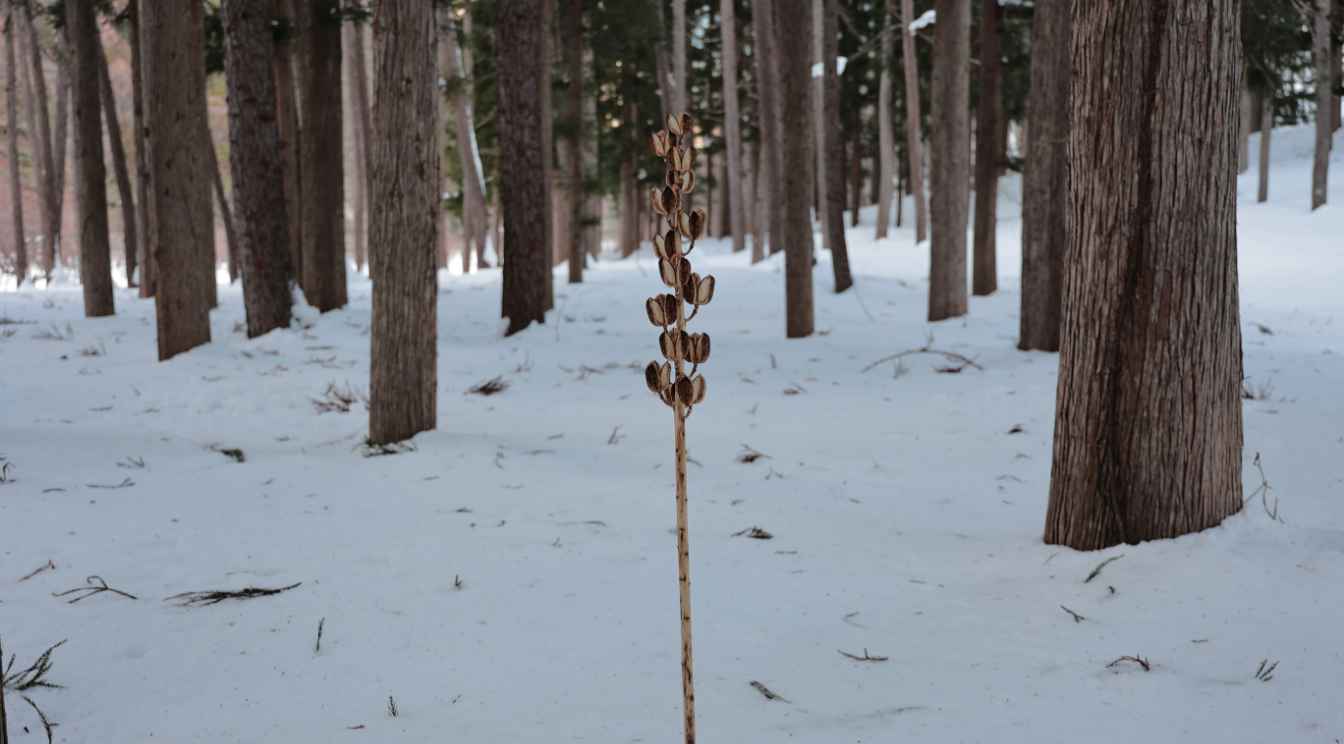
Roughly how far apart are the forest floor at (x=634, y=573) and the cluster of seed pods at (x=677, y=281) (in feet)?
3.51

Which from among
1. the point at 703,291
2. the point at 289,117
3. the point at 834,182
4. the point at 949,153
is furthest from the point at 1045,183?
the point at 289,117

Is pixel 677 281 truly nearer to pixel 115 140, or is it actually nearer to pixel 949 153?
pixel 949 153

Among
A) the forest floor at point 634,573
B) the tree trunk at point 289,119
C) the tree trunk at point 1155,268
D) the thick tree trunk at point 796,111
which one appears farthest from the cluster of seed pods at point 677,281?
the tree trunk at point 289,119

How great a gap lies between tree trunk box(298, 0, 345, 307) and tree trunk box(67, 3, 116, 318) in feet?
8.12

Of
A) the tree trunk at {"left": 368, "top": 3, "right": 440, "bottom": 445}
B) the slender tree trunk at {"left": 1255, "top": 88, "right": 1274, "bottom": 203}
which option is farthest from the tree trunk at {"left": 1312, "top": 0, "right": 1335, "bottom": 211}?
the tree trunk at {"left": 368, "top": 3, "right": 440, "bottom": 445}

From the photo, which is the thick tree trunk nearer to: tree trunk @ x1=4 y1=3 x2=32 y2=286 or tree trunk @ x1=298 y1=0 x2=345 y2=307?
tree trunk @ x1=298 y1=0 x2=345 y2=307

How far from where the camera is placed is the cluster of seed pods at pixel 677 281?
1.51 m

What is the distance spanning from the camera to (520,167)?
33.8ft

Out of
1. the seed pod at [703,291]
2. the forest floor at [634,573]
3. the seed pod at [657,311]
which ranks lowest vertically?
the forest floor at [634,573]

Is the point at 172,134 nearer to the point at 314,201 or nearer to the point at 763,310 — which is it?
the point at 314,201

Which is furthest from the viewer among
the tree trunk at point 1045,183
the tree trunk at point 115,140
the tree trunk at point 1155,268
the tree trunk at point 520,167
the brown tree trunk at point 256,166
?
the tree trunk at point 115,140

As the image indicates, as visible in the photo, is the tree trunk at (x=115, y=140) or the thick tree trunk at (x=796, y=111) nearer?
the thick tree trunk at (x=796, y=111)

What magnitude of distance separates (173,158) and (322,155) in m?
3.49

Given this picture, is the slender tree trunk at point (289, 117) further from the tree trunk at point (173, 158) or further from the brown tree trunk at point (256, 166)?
the tree trunk at point (173, 158)
